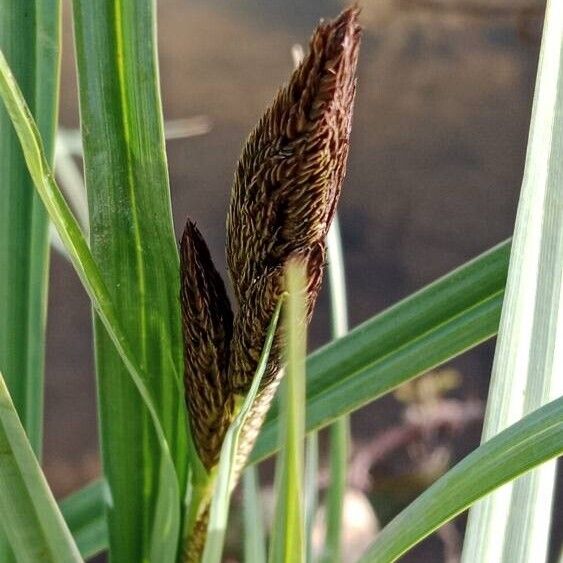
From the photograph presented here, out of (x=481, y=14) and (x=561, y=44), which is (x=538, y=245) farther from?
→ (x=481, y=14)

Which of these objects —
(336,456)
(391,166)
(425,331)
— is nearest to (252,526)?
(336,456)

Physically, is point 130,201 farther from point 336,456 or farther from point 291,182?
point 336,456

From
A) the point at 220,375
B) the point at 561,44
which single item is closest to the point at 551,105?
the point at 561,44

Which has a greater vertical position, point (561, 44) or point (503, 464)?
point (561, 44)

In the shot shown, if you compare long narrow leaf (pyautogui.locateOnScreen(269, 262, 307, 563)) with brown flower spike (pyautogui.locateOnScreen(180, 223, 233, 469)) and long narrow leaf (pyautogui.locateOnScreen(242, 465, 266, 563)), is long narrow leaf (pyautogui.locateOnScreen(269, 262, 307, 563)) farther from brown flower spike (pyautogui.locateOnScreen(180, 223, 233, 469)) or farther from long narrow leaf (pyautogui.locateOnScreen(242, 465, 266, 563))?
long narrow leaf (pyautogui.locateOnScreen(242, 465, 266, 563))

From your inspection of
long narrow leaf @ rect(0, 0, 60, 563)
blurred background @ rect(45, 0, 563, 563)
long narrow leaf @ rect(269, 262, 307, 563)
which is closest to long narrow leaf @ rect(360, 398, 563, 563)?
long narrow leaf @ rect(269, 262, 307, 563)

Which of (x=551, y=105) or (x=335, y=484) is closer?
(x=551, y=105)

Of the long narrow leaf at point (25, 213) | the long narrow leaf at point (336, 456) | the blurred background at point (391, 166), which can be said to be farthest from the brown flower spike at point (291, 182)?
the blurred background at point (391, 166)

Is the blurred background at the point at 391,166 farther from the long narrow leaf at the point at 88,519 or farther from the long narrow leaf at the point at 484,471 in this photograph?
the long narrow leaf at the point at 484,471
